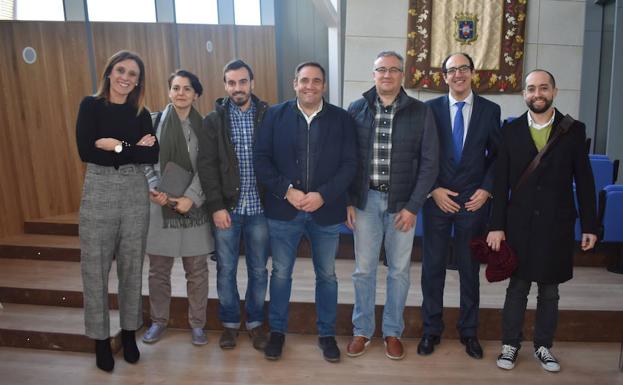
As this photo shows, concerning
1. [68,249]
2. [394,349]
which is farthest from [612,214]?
[68,249]

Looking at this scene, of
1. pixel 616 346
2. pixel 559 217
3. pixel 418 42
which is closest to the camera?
pixel 559 217

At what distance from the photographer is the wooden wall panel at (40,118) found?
3695 mm

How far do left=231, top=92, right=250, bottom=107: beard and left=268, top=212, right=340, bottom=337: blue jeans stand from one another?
1.86 feet

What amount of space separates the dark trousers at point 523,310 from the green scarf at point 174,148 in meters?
1.56

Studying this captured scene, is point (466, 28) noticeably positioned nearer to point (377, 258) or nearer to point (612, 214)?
point (612, 214)

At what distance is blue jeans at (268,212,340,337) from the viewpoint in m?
2.13

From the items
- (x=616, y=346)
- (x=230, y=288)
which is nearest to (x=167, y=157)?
(x=230, y=288)

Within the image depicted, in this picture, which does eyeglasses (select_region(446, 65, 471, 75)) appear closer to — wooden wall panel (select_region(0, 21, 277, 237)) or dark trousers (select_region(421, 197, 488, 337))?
dark trousers (select_region(421, 197, 488, 337))

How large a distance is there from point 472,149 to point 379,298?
104 centimetres

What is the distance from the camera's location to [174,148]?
2182 millimetres

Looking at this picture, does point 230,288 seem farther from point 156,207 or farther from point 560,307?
point 560,307

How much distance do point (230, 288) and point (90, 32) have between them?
3129 millimetres

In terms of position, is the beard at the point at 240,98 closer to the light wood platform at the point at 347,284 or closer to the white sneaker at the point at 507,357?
the light wood platform at the point at 347,284

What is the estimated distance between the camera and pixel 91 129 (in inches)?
77.3
